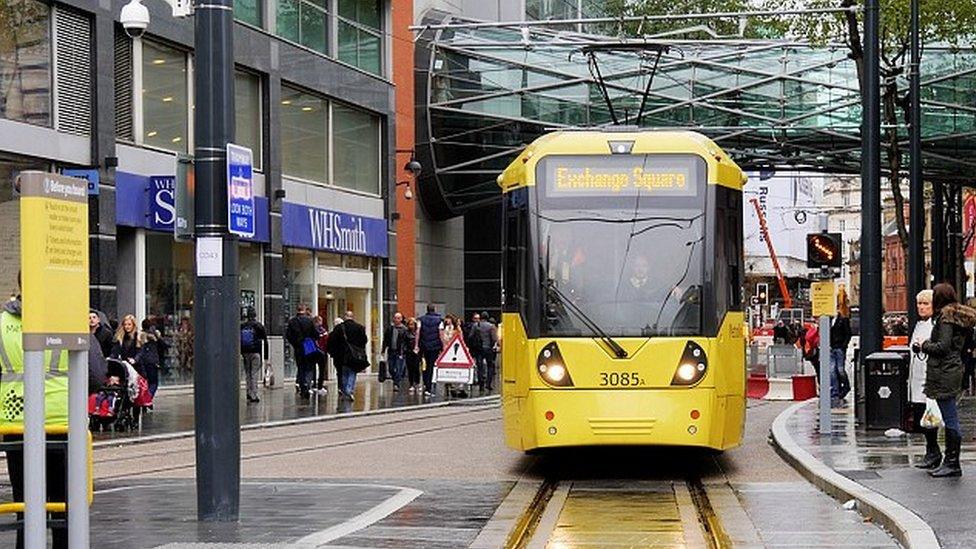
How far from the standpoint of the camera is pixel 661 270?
1600 cm

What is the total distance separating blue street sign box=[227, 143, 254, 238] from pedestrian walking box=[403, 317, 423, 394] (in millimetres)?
23376

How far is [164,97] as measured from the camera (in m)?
32.6

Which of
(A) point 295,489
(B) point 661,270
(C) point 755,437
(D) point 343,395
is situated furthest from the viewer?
(D) point 343,395

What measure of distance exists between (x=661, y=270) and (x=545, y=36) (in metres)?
35.0

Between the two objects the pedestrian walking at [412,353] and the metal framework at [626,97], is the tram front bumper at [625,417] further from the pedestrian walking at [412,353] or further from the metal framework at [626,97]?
the metal framework at [626,97]

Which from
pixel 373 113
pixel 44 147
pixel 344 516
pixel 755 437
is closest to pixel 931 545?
pixel 344 516

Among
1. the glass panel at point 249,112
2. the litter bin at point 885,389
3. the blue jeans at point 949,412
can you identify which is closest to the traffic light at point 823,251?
the litter bin at point 885,389

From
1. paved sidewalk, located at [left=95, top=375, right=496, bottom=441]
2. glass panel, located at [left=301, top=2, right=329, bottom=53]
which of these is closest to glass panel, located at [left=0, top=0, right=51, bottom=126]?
paved sidewalk, located at [left=95, top=375, right=496, bottom=441]

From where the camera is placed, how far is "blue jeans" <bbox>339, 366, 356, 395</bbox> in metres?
31.6

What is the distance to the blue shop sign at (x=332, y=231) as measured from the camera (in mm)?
38312

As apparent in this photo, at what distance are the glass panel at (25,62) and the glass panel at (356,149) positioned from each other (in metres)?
13.5

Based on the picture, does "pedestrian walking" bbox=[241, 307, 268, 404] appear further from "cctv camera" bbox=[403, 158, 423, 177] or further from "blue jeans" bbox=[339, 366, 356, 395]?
"cctv camera" bbox=[403, 158, 423, 177]

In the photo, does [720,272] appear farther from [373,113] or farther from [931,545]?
[373,113]

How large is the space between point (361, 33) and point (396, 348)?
10.2 metres
